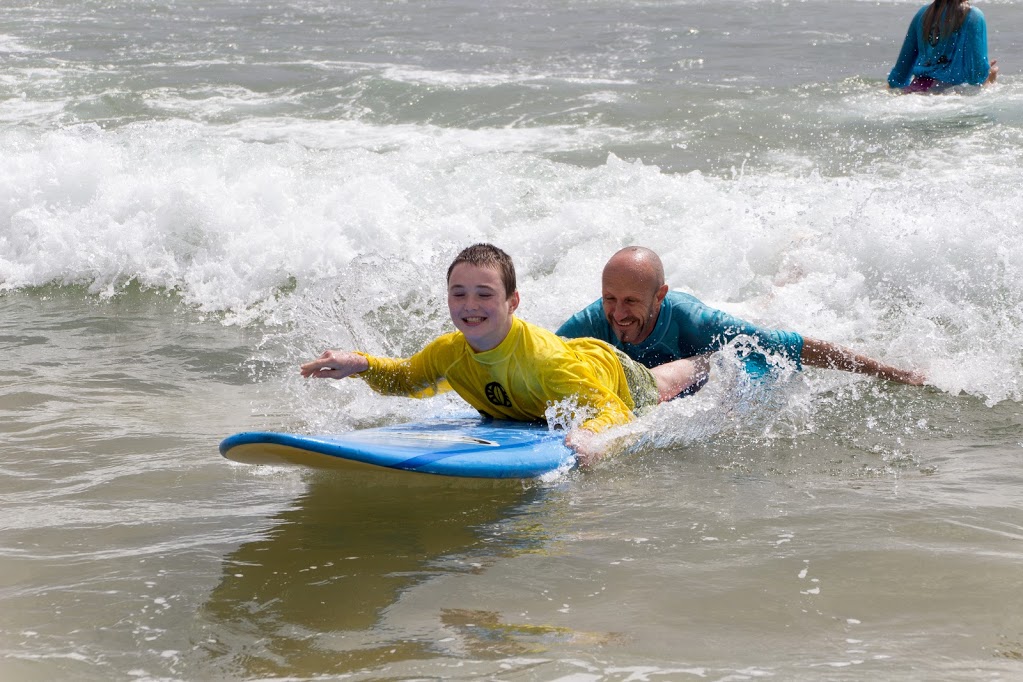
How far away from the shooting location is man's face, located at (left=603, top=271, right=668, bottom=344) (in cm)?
495

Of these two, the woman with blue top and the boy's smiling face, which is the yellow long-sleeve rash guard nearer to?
the boy's smiling face

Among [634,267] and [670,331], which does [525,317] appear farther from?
[634,267]

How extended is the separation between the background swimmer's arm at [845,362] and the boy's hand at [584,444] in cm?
159

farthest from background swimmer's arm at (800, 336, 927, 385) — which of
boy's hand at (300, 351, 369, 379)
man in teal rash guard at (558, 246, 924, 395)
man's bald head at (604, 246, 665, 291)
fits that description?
boy's hand at (300, 351, 369, 379)

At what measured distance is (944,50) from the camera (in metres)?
10.1

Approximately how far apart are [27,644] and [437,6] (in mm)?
15690

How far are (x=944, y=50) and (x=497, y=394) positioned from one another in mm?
7527

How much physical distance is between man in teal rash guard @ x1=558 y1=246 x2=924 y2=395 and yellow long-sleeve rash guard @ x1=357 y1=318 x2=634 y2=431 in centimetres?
55

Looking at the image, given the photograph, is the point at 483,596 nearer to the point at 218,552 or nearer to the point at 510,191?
the point at 218,552

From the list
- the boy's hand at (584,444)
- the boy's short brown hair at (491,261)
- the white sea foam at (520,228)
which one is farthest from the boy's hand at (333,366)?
the white sea foam at (520,228)

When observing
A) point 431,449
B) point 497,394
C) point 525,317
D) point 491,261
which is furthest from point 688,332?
point 525,317

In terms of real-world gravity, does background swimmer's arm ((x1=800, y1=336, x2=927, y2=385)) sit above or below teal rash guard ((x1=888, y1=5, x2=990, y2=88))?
below

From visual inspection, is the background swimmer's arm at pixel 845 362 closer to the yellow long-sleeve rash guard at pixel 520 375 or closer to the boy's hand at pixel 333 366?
the yellow long-sleeve rash guard at pixel 520 375

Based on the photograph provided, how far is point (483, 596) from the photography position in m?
3.10
